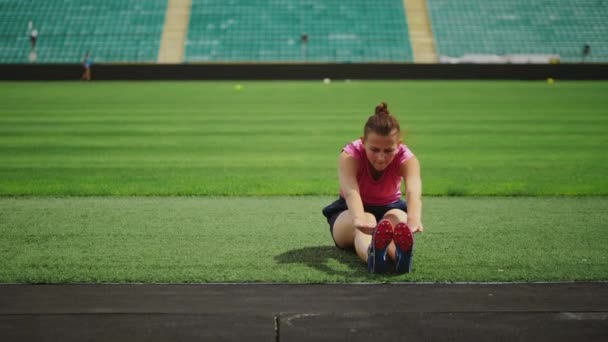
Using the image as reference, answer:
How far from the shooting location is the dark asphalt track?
11.5 feet

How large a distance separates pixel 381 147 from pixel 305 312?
1.36 meters

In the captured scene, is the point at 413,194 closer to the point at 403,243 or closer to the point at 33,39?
the point at 403,243

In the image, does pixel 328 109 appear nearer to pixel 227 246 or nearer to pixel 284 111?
pixel 284 111

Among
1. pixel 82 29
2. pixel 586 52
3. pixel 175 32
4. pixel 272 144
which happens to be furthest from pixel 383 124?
pixel 82 29

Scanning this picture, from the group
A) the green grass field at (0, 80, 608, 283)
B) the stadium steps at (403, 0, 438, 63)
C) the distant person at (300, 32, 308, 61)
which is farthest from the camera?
the stadium steps at (403, 0, 438, 63)

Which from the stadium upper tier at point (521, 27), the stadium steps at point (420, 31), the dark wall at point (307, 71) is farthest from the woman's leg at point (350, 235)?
the stadium upper tier at point (521, 27)

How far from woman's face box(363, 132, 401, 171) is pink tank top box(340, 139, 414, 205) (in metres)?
0.14

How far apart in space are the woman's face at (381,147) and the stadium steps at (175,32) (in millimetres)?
37969

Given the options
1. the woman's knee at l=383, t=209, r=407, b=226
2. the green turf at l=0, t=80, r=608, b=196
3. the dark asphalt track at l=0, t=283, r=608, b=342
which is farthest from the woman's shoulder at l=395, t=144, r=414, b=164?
the dark asphalt track at l=0, t=283, r=608, b=342

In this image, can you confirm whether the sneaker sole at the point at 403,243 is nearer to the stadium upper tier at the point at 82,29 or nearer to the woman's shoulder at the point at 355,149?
the woman's shoulder at the point at 355,149

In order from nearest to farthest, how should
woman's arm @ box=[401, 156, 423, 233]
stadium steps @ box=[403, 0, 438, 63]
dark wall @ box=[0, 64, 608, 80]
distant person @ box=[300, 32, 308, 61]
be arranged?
woman's arm @ box=[401, 156, 423, 233] < dark wall @ box=[0, 64, 608, 80] < distant person @ box=[300, 32, 308, 61] < stadium steps @ box=[403, 0, 438, 63]

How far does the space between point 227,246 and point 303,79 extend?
1228 inches

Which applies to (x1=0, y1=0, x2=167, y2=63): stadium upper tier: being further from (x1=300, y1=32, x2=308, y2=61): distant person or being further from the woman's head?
the woman's head

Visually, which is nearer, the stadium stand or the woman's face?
the woman's face
